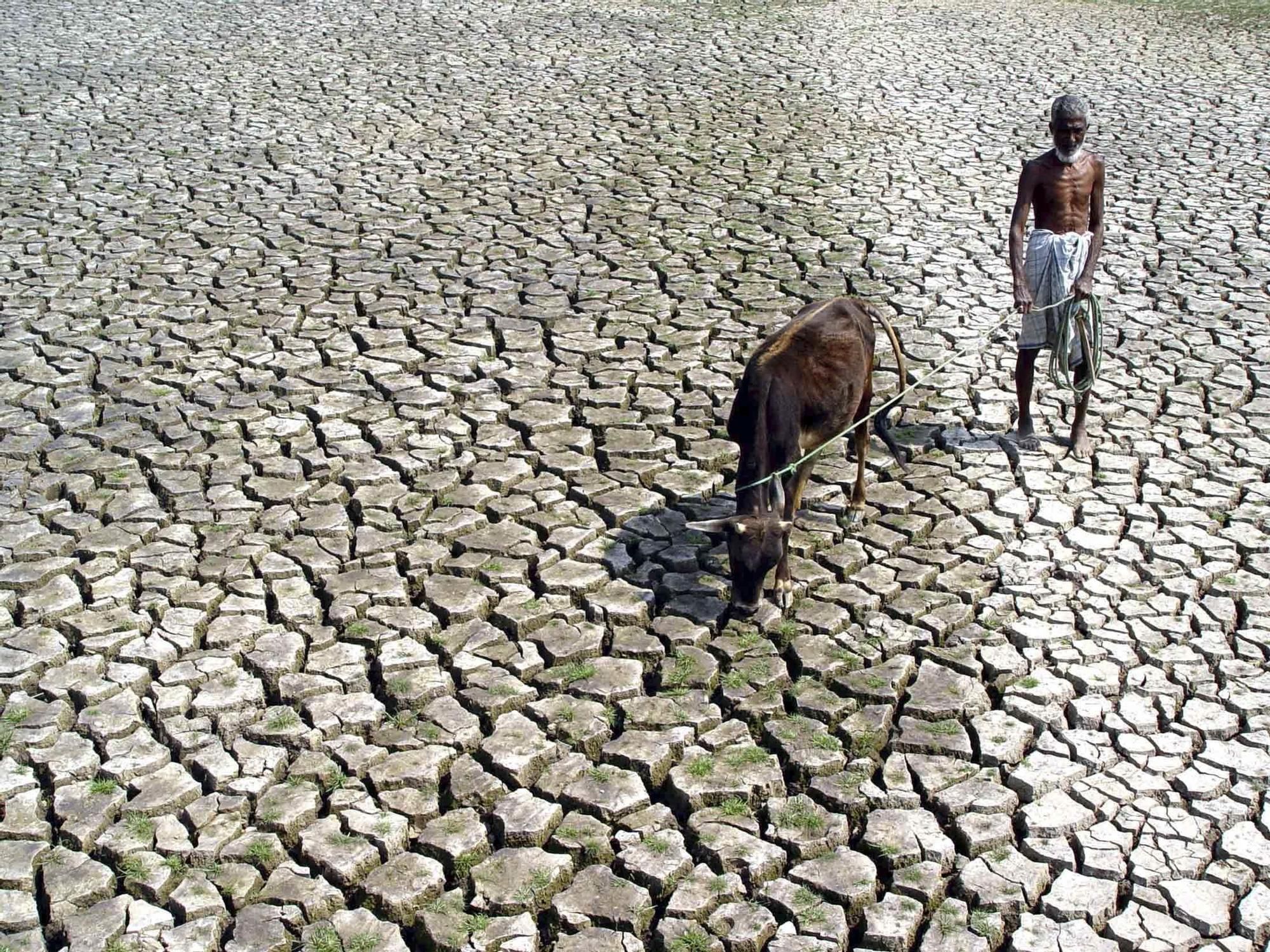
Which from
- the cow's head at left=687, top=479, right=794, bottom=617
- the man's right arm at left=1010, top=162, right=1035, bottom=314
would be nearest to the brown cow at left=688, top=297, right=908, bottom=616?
the cow's head at left=687, top=479, right=794, bottom=617

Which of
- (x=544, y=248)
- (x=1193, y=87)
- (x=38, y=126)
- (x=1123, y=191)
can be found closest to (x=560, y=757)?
(x=544, y=248)

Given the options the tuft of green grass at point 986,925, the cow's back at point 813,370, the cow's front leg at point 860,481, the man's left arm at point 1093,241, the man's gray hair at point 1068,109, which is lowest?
the tuft of green grass at point 986,925

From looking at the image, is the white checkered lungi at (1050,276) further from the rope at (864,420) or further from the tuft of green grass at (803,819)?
the tuft of green grass at (803,819)

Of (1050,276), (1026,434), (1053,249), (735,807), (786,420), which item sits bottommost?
(735,807)

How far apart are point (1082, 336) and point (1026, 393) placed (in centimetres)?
50

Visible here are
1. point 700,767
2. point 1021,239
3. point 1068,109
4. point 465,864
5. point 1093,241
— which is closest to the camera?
point 465,864

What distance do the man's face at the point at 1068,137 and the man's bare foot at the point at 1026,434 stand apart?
163 centimetres

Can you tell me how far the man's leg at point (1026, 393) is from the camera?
27.9 ft

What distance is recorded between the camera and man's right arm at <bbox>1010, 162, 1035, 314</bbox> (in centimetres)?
826

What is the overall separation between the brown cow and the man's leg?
130 cm

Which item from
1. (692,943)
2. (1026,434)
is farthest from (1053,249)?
(692,943)

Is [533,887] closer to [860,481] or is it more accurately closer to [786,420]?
[786,420]

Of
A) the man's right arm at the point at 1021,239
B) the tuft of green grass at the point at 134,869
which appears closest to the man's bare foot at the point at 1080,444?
the man's right arm at the point at 1021,239

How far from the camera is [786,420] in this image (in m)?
6.86
